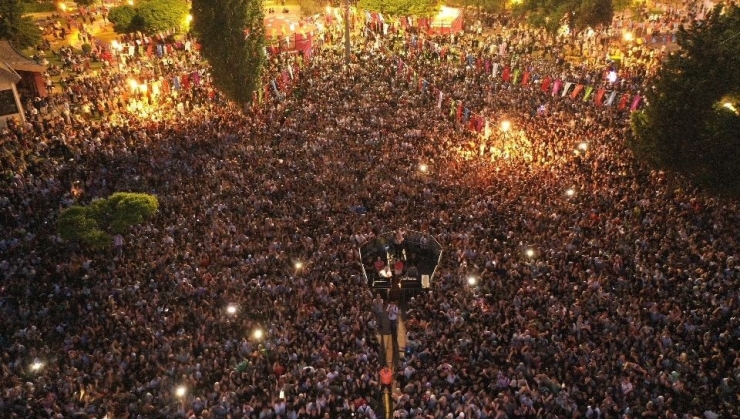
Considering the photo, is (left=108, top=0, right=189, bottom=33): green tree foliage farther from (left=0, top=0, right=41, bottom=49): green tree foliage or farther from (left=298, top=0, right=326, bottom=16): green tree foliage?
(left=298, top=0, right=326, bottom=16): green tree foliage

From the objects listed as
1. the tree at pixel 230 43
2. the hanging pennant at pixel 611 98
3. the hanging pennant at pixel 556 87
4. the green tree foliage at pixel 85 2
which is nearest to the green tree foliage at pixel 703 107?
the hanging pennant at pixel 611 98

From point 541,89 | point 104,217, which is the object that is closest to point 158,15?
point 541,89

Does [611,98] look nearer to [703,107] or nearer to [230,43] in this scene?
[703,107]

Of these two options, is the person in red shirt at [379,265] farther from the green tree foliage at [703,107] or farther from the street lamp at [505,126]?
the street lamp at [505,126]

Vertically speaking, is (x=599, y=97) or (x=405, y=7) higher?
(x=405, y=7)

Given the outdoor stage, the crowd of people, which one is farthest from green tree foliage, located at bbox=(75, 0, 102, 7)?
the outdoor stage

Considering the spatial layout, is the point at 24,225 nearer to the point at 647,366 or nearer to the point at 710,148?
the point at 647,366

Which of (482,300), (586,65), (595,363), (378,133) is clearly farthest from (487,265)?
(586,65)
